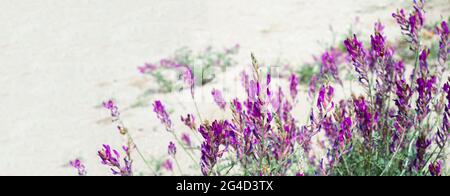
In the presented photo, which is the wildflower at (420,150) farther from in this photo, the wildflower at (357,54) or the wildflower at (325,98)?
the wildflower at (325,98)

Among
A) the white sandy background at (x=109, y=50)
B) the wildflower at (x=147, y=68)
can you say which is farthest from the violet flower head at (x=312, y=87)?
the wildflower at (x=147, y=68)

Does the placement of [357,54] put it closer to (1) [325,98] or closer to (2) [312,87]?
(1) [325,98]

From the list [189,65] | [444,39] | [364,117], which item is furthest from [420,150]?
[189,65]

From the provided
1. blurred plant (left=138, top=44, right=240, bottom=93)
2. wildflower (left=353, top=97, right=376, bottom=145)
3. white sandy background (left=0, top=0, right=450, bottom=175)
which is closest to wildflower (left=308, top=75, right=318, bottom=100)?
wildflower (left=353, top=97, right=376, bottom=145)

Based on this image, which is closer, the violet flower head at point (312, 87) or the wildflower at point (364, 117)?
the wildflower at point (364, 117)

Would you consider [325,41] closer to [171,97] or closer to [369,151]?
[171,97]

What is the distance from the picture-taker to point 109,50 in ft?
22.1

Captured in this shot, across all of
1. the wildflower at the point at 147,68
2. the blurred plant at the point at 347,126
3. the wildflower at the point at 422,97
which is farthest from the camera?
the wildflower at the point at 147,68

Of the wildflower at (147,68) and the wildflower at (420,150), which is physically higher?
the wildflower at (147,68)

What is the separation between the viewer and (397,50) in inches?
200

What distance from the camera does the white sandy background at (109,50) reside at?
4.46 metres

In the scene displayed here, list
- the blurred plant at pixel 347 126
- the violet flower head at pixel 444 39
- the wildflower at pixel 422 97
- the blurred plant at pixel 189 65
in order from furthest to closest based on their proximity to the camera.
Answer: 1. the blurred plant at pixel 189 65
2. the violet flower head at pixel 444 39
3. the wildflower at pixel 422 97
4. the blurred plant at pixel 347 126
